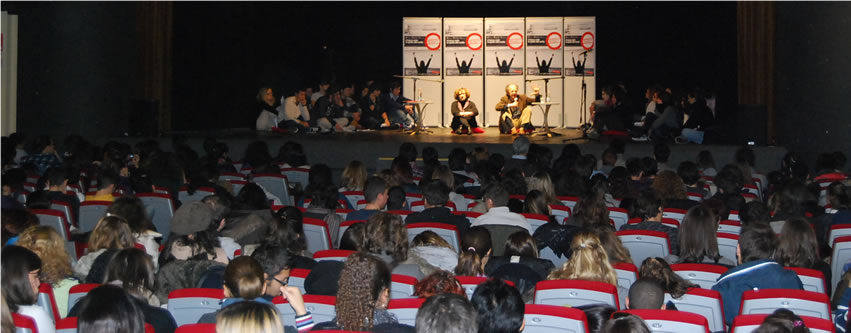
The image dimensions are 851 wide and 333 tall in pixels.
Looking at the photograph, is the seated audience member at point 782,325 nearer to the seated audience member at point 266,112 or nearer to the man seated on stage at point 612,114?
the man seated on stage at point 612,114

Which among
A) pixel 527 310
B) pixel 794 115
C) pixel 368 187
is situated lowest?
pixel 527 310

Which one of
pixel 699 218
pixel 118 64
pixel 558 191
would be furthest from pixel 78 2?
pixel 699 218

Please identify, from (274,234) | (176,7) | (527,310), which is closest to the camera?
(527,310)

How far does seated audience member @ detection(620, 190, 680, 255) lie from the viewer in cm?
600

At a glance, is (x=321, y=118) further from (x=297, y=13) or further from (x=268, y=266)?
(x=268, y=266)

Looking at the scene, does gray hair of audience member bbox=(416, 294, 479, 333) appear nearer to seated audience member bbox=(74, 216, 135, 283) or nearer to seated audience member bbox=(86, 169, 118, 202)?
seated audience member bbox=(74, 216, 135, 283)

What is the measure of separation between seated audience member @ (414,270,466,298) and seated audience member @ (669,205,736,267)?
195cm

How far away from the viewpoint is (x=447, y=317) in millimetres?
3041

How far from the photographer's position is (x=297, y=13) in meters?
17.6

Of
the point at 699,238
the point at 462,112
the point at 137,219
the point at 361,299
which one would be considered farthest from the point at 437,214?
the point at 462,112

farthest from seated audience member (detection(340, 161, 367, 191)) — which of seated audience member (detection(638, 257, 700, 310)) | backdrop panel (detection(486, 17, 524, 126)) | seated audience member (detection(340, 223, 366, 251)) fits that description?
backdrop panel (detection(486, 17, 524, 126))

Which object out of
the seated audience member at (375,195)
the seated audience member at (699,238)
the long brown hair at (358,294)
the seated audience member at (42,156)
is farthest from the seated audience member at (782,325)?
the seated audience member at (42,156)

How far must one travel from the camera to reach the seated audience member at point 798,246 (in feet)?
16.5

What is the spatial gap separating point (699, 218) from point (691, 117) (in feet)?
30.8
